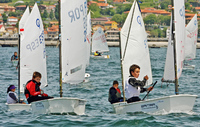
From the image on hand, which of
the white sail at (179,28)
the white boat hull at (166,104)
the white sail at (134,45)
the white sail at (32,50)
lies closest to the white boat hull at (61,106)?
the white boat hull at (166,104)

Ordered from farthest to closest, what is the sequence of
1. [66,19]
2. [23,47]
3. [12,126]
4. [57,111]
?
[23,47], [66,19], [57,111], [12,126]

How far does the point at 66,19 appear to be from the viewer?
61.6 feet

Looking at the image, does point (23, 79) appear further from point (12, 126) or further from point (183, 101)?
point (183, 101)

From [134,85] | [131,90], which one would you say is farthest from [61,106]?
[134,85]

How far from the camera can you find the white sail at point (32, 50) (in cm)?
2127

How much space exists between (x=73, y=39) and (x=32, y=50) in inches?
105

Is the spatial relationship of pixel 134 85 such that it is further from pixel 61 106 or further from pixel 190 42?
pixel 190 42

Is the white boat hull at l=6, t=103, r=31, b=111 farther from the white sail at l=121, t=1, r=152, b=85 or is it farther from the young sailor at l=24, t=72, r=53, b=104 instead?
the white sail at l=121, t=1, r=152, b=85

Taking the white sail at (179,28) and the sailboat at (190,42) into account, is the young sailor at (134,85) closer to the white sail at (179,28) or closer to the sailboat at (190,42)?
the white sail at (179,28)

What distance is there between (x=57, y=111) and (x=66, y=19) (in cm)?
383

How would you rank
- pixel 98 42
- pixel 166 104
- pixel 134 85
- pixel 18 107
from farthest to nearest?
pixel 98 42
pixel 18 107
pixel 166 104
pixel 134 85

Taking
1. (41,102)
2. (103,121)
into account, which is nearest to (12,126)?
(41,102)

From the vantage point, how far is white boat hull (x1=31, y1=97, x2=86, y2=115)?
16.7m

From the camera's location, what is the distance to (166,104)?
1652 cm
